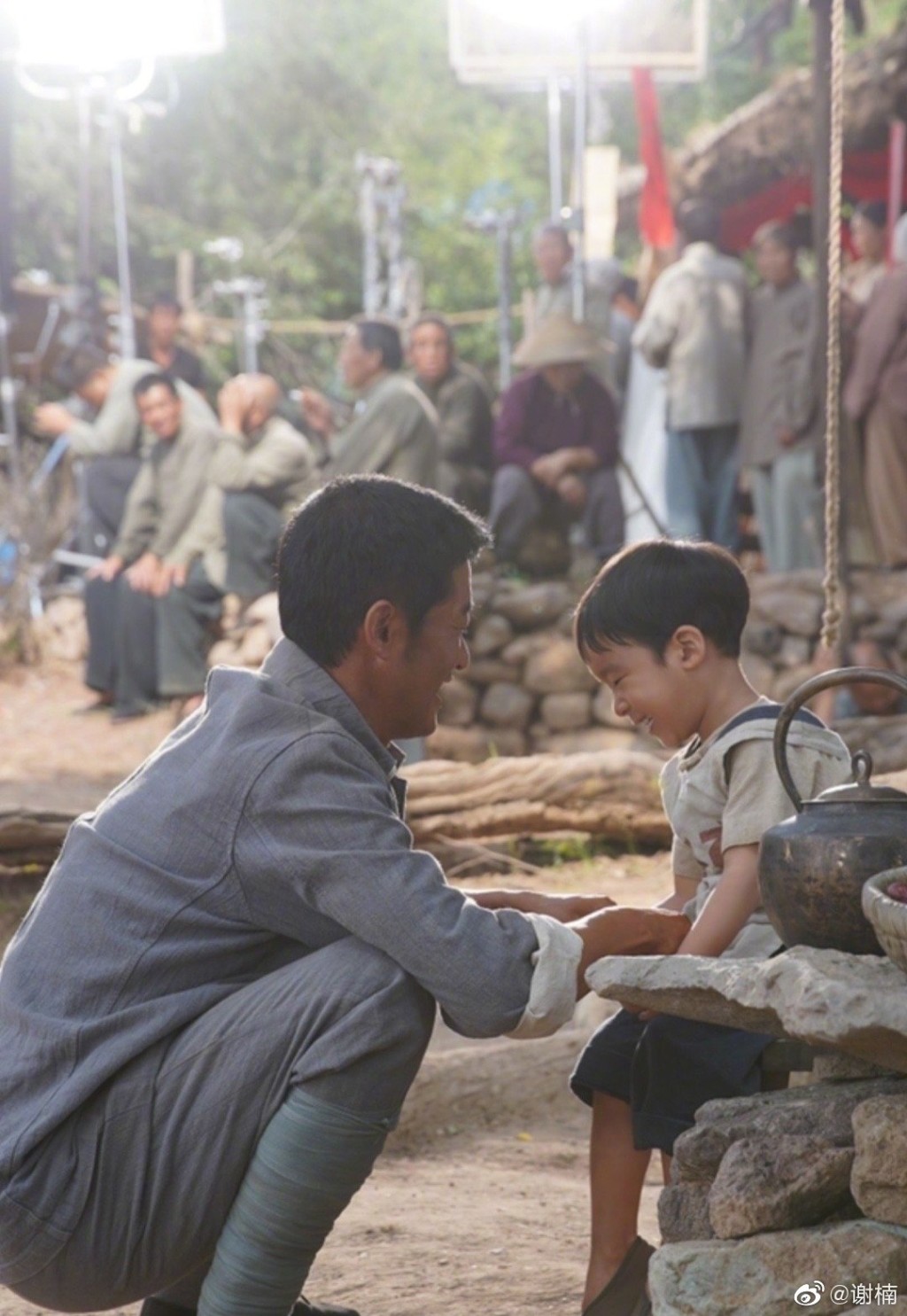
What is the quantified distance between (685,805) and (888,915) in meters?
0.92

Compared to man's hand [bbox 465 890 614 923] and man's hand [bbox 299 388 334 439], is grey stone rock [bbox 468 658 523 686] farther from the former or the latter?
man's hand [bbox 465 890 614 923]

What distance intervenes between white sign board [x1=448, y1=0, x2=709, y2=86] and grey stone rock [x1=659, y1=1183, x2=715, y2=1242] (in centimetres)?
942

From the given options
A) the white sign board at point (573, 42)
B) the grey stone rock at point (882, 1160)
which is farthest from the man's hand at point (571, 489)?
the grey stone rock at point (882, 1160)

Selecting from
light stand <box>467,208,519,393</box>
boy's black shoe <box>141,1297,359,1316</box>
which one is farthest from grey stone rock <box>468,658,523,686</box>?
boy's black shoe <box>141,1297,359,1316</box>

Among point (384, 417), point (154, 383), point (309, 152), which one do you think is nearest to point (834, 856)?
point (384, 417)

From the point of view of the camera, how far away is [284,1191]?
90.7 inches

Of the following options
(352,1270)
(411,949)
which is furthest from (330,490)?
(352,1270)

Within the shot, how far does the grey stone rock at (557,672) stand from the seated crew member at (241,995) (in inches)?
254

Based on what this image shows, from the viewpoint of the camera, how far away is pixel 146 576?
10.0 m

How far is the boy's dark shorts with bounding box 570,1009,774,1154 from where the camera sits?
8.70ft

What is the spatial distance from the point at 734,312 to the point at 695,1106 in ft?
22.0

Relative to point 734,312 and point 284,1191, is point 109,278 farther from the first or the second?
point 284,1191

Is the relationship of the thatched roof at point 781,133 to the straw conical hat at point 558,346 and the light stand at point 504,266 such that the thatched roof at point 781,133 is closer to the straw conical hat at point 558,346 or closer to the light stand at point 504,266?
the light stand at point 504,266

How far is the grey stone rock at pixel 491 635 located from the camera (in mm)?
9109
